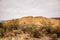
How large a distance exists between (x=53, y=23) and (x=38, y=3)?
0.47 meters

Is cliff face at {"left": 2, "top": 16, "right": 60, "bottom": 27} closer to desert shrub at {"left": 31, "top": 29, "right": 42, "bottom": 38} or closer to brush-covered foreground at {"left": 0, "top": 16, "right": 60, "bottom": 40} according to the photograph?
brush-covered foreground at {"left": 0, "top": 16, "right": 60, "bottom": 40}

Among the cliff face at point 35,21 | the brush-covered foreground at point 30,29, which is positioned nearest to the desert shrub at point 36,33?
the brush-covered foreground at point 30,29

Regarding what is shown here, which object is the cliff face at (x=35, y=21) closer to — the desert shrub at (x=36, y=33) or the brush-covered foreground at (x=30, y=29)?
the brush-covered foreground at (x=30, y=29)

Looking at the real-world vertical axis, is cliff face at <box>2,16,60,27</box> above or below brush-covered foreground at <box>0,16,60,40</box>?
above

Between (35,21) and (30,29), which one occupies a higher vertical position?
(35,21)

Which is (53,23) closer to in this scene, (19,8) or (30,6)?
(30,6)

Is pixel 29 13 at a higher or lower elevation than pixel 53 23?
higher

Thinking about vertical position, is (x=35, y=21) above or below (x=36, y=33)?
above

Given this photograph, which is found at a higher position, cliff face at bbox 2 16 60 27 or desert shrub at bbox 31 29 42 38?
cliff face at bbox 2 16 60 27

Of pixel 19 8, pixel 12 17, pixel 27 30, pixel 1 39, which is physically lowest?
pixel 1 39

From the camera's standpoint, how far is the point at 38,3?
8.11 ft

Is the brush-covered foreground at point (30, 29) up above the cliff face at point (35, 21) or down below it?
below

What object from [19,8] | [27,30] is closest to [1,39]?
[27,30]

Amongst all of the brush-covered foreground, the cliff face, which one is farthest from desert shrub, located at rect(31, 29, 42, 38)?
the cliff face
